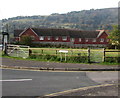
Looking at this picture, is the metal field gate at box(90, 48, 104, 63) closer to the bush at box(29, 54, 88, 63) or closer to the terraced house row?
the bush at box(29, 54, 88, 63)

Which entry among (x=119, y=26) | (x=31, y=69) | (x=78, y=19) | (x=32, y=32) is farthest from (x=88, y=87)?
(x=78, y=19)

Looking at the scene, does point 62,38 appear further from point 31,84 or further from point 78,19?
point 78,19

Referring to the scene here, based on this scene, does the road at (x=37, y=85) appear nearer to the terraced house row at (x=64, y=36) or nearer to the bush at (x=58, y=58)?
the bush at (x=58, y=58)

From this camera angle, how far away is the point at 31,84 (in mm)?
8453

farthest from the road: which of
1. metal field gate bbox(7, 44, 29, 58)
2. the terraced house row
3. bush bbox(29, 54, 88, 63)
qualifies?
the terraced house row

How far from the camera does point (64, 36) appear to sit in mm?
77375

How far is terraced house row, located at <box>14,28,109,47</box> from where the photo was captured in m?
73.6

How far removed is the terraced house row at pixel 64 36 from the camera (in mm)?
73562

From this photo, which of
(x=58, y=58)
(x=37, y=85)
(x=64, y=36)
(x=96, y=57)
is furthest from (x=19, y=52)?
(x=64, y=36)

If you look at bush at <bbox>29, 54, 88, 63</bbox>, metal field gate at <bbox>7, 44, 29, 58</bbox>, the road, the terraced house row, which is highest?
→ the terraced house row

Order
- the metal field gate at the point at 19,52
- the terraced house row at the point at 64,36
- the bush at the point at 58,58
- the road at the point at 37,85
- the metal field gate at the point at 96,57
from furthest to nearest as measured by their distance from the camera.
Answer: the terraced house row at the point at 64,36, the metal field gate at the point at 19,52, the metal field gate at the point at 96,57, the bush at the point at 58,58, the road at the point at 37,85

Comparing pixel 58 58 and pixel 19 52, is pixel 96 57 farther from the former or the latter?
pixel 19 52

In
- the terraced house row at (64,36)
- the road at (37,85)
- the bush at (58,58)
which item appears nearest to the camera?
the road at (37,85)

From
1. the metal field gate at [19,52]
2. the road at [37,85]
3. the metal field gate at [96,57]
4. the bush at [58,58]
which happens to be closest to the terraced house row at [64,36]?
the metal field gate at [19,52]
